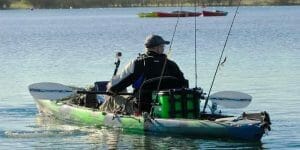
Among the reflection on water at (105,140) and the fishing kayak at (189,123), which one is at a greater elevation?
the fishing kayak at (189,123)

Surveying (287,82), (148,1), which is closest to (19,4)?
(148,1)

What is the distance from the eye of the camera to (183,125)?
15375 millimetres

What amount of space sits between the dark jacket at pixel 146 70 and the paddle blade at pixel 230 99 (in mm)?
908

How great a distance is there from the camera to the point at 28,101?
891 inches

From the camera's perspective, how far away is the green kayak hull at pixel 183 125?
1485 cm

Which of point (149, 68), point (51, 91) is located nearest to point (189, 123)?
point (149, 68)

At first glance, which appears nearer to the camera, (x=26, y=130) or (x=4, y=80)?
(x=26, y=130)

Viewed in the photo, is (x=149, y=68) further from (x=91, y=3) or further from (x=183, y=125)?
(x=91, y=3)

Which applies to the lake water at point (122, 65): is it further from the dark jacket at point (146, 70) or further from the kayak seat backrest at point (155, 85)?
the dark jacket at point (146, 70)

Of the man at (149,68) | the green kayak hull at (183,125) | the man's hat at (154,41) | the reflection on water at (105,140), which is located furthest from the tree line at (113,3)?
the man's hat at (154,41)

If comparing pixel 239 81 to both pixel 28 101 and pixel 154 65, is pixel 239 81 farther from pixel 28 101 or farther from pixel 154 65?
pixel 154 65

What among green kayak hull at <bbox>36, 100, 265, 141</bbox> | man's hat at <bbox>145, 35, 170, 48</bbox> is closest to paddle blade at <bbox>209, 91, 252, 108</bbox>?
green kayak hull at <bbox>36, 100, 265, 141</bbox>

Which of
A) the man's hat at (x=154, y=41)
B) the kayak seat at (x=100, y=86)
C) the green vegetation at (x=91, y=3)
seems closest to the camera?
the man's hat at (x=154, y=41)

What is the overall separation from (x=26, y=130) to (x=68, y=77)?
11.0 m
